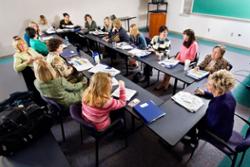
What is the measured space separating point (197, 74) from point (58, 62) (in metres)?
2.14

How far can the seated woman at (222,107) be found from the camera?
1.68 meters

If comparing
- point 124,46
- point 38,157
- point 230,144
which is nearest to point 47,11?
point 124,46

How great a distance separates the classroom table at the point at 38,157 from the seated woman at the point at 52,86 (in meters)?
0.58

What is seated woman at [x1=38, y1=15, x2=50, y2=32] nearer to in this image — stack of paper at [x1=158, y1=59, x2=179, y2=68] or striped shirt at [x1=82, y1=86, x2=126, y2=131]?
stack of paper at [x1=158, y1=59, x2=179, y2=68]

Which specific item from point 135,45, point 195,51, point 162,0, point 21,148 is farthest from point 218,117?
point 162,0

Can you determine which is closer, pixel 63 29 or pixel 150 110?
pixel 150 110

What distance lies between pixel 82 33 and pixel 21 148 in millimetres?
3990

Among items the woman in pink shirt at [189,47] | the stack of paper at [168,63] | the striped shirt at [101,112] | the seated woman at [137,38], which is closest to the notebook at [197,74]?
the stack of paper at [168,63]

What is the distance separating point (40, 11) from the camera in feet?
19.0

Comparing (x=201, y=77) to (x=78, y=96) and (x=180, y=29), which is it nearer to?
(x=78, y=96)

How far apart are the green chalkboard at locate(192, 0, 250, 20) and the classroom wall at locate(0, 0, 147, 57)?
269cm

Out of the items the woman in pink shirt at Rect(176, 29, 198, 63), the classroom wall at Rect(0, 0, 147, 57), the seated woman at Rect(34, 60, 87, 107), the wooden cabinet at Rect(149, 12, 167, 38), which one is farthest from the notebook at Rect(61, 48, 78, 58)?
the wooden cabinet at Rect(149, 12, 167, 38)

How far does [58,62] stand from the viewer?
267cm

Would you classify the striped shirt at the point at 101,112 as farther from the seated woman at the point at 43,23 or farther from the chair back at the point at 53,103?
the seated woman at the point at 43,23
